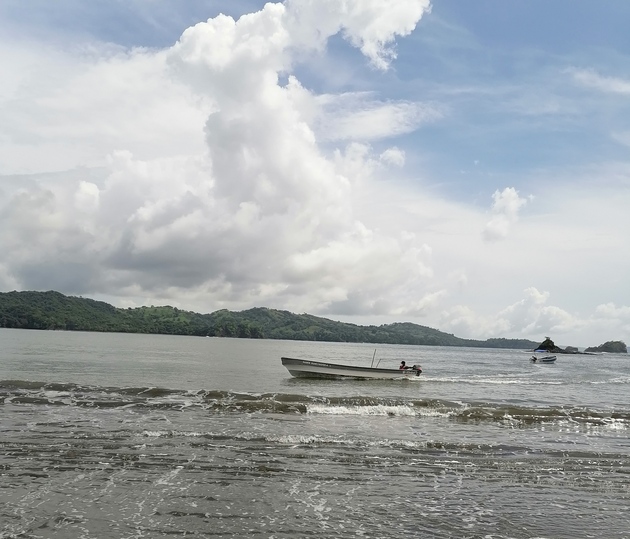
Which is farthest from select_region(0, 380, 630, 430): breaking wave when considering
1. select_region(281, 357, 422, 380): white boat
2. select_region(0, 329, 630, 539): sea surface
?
select_region(281, 357, 422, 380): white boat

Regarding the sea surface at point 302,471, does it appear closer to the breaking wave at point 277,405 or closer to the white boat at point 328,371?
the breaking wave at point 277,405

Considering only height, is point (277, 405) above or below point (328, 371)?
above

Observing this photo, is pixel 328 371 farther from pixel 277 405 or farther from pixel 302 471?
pixel 302 471

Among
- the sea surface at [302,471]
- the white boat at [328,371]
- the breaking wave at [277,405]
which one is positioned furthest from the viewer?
the white boat at [328,371]

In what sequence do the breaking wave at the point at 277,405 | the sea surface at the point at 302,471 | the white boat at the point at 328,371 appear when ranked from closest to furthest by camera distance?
the sea surface at the point at 302,471
the breaking wave at the point at 277,405
the white boat at the point at 328,371

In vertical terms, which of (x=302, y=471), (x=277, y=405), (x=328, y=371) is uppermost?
(x=302, y=471)

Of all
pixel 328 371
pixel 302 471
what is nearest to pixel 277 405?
pixel 302 471

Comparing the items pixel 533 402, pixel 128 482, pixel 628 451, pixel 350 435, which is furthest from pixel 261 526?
pixel 533 402

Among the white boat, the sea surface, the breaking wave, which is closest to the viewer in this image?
the sea surface

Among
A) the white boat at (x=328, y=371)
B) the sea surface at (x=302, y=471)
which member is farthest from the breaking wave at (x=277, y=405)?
the white boat at (x=328, y=371)

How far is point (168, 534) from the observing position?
10.0m

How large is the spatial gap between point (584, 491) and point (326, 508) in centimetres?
727

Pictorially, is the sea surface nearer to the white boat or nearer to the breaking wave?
the breaking wave

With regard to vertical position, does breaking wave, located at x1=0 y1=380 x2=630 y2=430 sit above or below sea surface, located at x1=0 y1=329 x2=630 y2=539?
below
